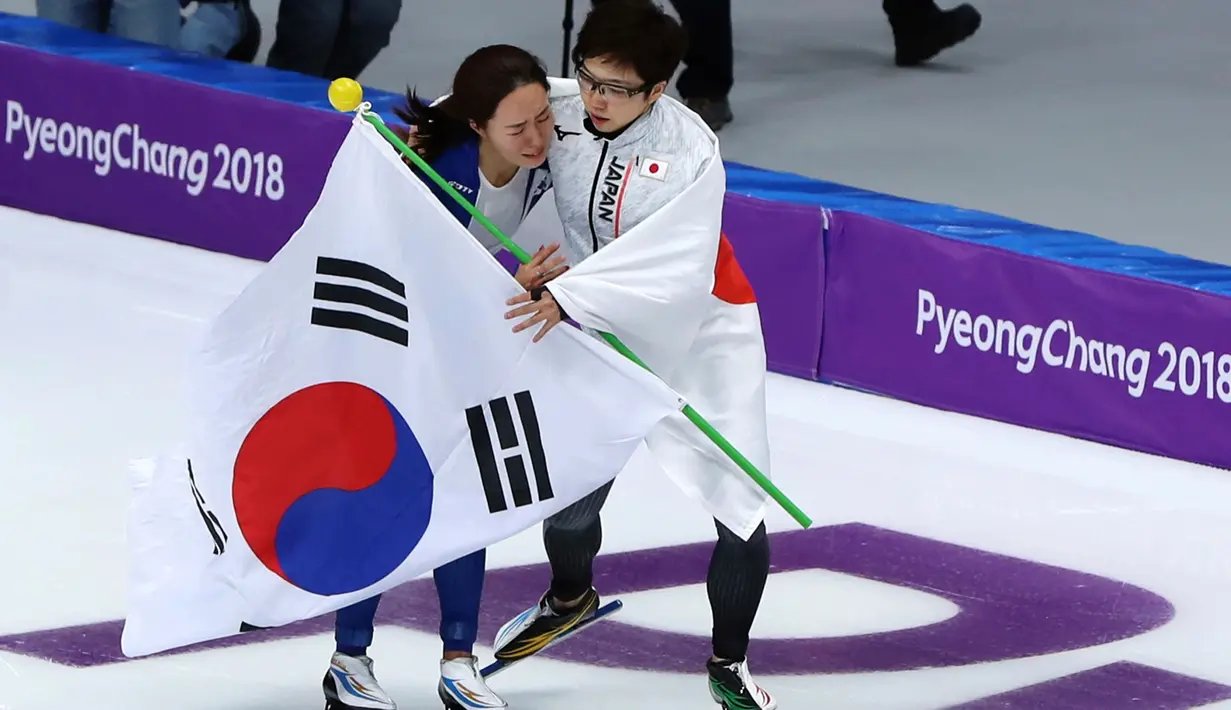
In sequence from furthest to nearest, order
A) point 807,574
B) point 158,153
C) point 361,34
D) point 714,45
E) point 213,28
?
point 361,34
point 213,28
point 714,45
point 158,153
point 807,574

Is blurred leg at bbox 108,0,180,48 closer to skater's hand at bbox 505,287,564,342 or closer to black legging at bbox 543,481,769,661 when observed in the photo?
black legging at bbox 543,481,769,661

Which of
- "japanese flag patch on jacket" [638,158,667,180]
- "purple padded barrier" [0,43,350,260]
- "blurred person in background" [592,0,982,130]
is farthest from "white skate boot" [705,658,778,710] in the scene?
"blurred person in background" [592,0,982,130]

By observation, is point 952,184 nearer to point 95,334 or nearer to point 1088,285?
point 1088,285

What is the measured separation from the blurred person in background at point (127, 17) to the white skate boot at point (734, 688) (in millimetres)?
5002

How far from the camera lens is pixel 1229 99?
959 centimetres

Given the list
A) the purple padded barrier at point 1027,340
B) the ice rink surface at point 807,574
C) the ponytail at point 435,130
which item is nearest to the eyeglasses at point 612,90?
the ponytail at point 435,130

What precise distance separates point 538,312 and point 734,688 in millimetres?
781

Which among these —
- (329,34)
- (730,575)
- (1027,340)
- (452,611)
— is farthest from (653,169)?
(329,34)

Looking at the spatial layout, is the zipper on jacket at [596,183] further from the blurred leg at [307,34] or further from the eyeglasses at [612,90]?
the blurred leg at [307,34]

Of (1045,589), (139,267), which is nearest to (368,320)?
(1045,589)

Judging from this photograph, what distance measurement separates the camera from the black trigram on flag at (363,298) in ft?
12.0

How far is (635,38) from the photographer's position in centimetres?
354

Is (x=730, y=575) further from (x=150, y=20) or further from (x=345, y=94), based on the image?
(x=150, y=20)

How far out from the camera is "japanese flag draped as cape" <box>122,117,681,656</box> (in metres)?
3.63
